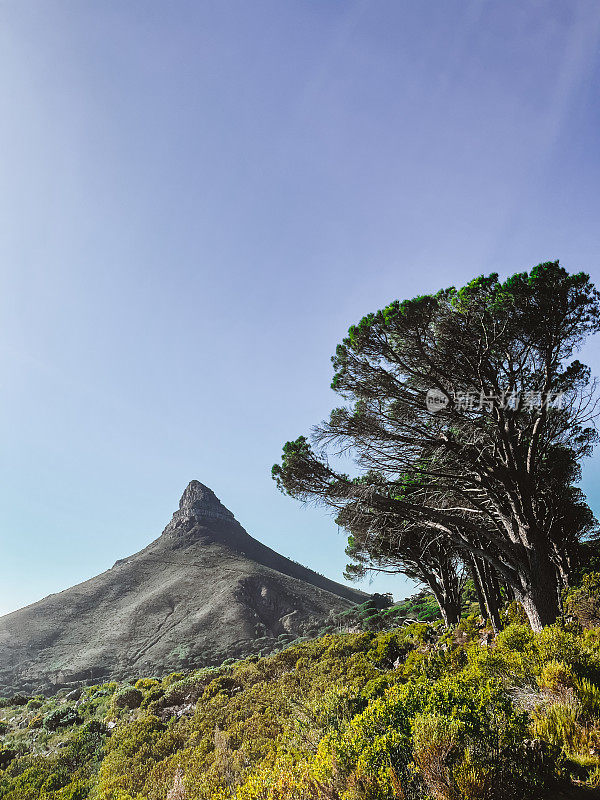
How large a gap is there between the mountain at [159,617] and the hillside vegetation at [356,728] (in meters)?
31.4

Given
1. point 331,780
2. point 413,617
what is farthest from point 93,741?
point 413,617

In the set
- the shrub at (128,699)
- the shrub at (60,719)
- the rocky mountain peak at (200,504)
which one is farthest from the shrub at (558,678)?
the rocky mountain peak at (200,504)

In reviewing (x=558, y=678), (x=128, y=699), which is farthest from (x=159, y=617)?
(x=558, y=678)

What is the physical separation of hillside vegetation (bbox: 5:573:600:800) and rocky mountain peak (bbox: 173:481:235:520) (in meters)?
80.2

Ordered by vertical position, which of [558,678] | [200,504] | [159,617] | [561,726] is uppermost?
[200,504]

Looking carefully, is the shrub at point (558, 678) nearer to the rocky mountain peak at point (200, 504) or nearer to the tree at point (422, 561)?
the tree at point (422, 561)

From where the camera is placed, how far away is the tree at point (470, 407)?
350 inches

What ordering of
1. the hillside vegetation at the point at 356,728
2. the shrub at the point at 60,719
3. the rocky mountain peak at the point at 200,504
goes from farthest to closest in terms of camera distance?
1. the rocky mountain peak at the point at 200,504
2. the shrub at the point at 60,719
3. the hillside vegetation at the point at 356,728

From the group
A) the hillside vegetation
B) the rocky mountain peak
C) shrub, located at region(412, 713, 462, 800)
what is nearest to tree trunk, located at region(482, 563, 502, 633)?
the hillside vegetation

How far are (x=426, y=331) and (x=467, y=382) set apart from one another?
178cm

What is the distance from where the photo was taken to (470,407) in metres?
9.63

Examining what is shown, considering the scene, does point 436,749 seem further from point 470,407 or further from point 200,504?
point 200,504

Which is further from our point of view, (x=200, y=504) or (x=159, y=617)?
(x=200, y=504)

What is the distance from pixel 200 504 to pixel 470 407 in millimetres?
98730
